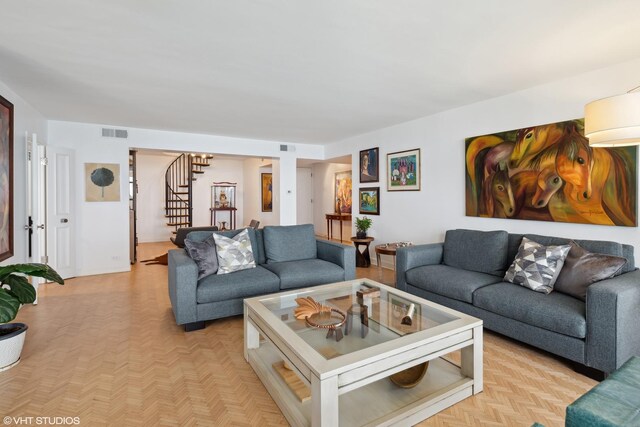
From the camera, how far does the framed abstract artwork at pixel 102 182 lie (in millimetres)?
5098

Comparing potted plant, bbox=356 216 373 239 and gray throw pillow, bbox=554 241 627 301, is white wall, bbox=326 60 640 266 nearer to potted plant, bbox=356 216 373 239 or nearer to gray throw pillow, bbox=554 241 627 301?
potted plant, bbox=356 216 373 239

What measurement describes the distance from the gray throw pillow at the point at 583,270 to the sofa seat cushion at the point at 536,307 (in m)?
0.07

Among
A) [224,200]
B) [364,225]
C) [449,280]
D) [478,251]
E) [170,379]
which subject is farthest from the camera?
[224,200]

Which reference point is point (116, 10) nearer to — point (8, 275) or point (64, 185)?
point (8, 275)

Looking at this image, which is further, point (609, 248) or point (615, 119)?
point (609, 248)

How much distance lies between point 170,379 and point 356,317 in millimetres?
1350

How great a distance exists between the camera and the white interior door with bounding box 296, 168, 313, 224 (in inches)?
376

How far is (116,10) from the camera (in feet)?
6.61

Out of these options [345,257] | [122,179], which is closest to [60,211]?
[122,179]

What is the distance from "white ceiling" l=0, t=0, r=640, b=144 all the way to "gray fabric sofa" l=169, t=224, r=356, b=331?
1666 millimetres

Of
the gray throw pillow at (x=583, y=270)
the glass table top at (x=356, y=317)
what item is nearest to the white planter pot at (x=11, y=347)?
the glass table top at (x=356, y=317)

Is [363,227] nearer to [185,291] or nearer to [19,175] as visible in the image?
[185,291]

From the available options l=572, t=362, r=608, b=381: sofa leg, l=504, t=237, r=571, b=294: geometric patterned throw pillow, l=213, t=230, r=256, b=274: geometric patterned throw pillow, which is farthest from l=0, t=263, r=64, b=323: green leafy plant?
l=572, t=362, r=608, b=381: sofa leg

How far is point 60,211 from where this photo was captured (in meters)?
4.72
